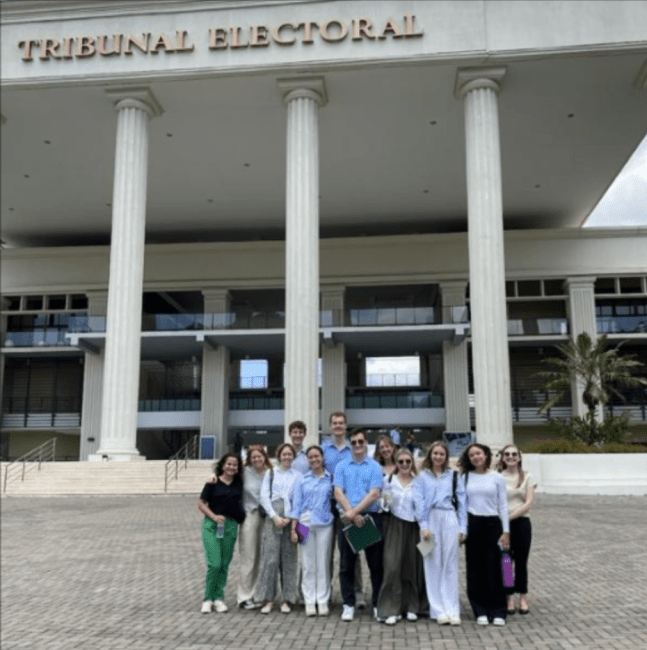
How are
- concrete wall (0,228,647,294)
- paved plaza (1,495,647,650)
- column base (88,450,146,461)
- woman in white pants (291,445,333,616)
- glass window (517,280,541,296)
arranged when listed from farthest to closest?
glass window (517,280,541,296) → concrete wall (0,228,647,294) → column base (88,450,146,461) → woman in white pants (291,445,333,616) → paved plaza (1,495,647,650)

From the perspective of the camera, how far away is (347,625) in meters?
6.64

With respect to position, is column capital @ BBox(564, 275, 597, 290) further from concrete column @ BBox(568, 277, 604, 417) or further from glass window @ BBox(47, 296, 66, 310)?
glass window @ BBox(47, 296, 66, 310)

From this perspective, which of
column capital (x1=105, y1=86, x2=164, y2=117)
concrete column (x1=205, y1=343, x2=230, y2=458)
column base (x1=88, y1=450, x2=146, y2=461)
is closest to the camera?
column base (x1=88, y1=450, x2=146, y2=461)

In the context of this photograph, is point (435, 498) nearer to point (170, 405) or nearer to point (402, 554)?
point (402, 554)

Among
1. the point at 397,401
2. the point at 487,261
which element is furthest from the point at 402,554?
the point at 397,401

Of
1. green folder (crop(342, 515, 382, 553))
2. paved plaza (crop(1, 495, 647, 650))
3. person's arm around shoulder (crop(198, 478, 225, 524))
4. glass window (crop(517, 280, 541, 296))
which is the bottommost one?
paved plaza (crop(1, 495, 647, 650))

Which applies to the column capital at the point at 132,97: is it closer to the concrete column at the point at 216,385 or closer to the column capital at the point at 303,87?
the column capital at the point at 303,87

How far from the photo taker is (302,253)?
923 inches

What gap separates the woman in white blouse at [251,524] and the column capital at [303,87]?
18631 millimetres

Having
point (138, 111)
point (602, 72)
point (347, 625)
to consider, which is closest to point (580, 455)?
point (602, 72)

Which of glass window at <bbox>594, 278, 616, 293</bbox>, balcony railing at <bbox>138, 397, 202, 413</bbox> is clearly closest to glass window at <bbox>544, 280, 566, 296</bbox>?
glass window at <bbox>594, 278, 616, 293</bbox>

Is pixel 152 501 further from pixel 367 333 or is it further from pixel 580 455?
pixel 367 333

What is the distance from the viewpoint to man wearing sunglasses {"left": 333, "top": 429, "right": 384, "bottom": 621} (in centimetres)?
682

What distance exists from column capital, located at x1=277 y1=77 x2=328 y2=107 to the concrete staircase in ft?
39.4
